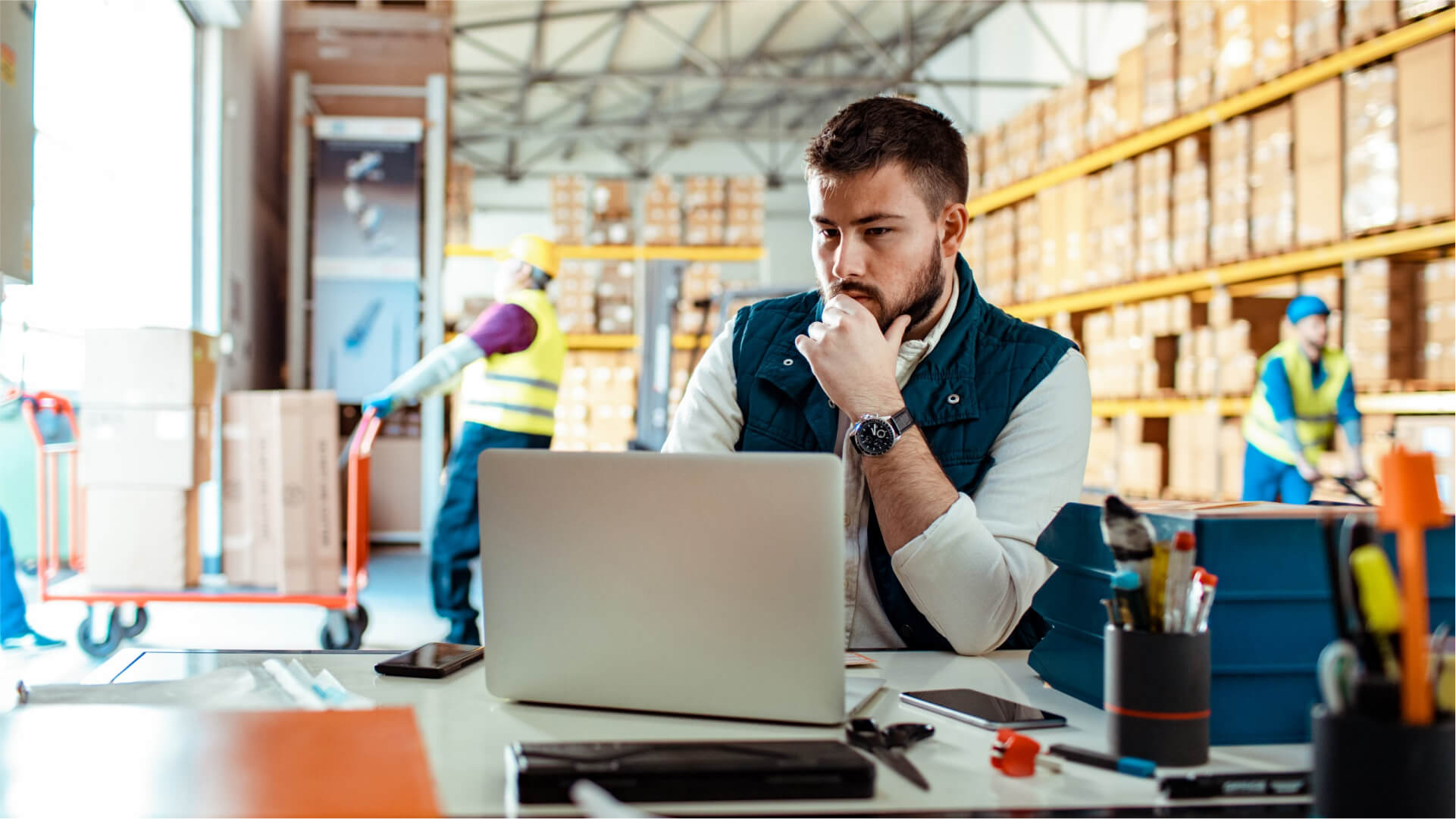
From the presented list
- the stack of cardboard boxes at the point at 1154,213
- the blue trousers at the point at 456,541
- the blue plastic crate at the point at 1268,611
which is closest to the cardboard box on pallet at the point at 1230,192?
the stack of cardboard boxes at the point at 1154,213

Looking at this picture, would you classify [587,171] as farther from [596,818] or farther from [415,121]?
[596,818]

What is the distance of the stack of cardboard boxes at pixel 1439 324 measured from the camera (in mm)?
4125

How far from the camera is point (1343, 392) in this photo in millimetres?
4438

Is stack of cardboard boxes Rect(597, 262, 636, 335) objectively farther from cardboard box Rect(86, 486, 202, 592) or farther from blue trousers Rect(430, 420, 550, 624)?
cardboard box Rect(86, 486, 202, 592)

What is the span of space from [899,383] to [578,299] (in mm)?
6757

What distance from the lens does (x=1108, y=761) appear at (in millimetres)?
915

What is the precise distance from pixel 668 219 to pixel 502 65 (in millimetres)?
5657

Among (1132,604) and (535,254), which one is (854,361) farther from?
(535,254)

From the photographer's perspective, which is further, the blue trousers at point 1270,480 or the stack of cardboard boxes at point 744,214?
the stack of cardboard boxes at point 744,214

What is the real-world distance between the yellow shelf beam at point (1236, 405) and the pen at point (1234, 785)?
3.75m

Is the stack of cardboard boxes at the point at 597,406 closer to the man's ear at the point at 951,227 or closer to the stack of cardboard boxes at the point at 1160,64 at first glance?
the stack of cardboard boxes at the point at 1160,64

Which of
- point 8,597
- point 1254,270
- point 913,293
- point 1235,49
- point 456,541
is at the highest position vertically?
point 1235,49

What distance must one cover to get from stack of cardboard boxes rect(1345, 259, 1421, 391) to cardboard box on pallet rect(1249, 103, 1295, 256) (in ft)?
1.47

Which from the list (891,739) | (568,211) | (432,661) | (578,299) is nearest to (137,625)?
(432,661)
